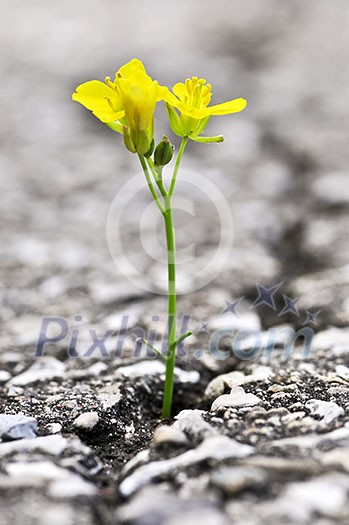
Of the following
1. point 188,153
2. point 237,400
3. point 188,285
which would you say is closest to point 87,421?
point 237,400

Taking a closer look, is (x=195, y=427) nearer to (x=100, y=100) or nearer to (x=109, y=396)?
(x=109, y=396)

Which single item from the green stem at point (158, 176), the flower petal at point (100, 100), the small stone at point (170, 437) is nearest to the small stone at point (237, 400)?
the small stone at point (170, 437)

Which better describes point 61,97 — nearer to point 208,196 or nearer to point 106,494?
point 208,196

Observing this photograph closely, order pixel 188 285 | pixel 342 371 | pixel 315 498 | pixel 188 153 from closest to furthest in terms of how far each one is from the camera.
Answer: pixel 315 498 < pixel 342 371 < pixel 188 285 < pixel 188 153

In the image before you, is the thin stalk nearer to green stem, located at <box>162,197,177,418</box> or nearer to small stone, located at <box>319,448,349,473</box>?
green stem, located at <box>162,197,177,418</box>

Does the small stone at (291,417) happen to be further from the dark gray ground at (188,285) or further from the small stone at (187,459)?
the small stone at (187,459)

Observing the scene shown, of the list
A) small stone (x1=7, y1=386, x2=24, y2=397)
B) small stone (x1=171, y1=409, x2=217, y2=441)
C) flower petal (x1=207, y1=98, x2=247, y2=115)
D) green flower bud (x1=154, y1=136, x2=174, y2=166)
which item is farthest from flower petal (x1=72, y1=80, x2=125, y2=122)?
small stone (x1=7, y1=386, x2=24, y2=397)
